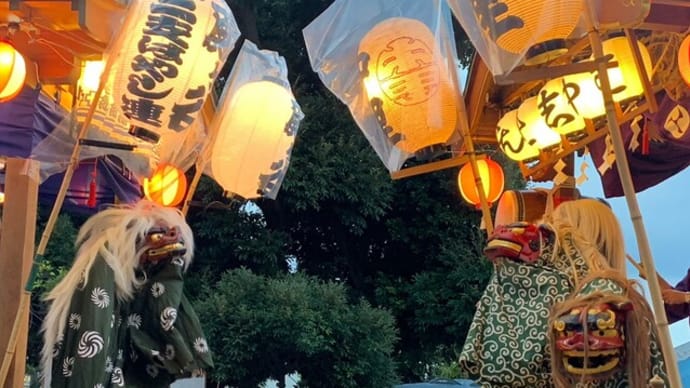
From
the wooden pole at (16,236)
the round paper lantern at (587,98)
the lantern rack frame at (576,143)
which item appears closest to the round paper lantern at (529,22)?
the lantern rack frame at (576,143)

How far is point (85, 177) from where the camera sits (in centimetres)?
548

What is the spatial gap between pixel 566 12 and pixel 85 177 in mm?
3869

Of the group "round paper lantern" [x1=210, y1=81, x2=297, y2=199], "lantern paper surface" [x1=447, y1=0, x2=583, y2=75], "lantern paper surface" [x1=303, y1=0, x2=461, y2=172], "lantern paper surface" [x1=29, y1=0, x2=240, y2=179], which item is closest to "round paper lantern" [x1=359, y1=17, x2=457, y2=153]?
"lantern paper surface" [x1=303, y1=0, x2=461, y2=172]

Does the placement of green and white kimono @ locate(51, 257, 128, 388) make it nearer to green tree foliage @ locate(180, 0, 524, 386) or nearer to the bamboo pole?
the bamboo pole

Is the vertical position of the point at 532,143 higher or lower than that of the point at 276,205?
lower

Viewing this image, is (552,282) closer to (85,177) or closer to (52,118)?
(52,118)

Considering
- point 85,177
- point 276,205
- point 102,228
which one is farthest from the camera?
point 276,205

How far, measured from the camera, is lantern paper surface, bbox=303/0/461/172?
149 inches

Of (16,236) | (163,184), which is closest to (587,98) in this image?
(163,184)

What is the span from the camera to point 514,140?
4.33 metres

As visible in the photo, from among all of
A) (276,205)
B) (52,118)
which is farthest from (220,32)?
(276,205)

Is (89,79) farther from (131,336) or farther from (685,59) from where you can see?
(685,59)

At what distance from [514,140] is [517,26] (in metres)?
1.63

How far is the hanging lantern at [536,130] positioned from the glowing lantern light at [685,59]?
0.79 metres
